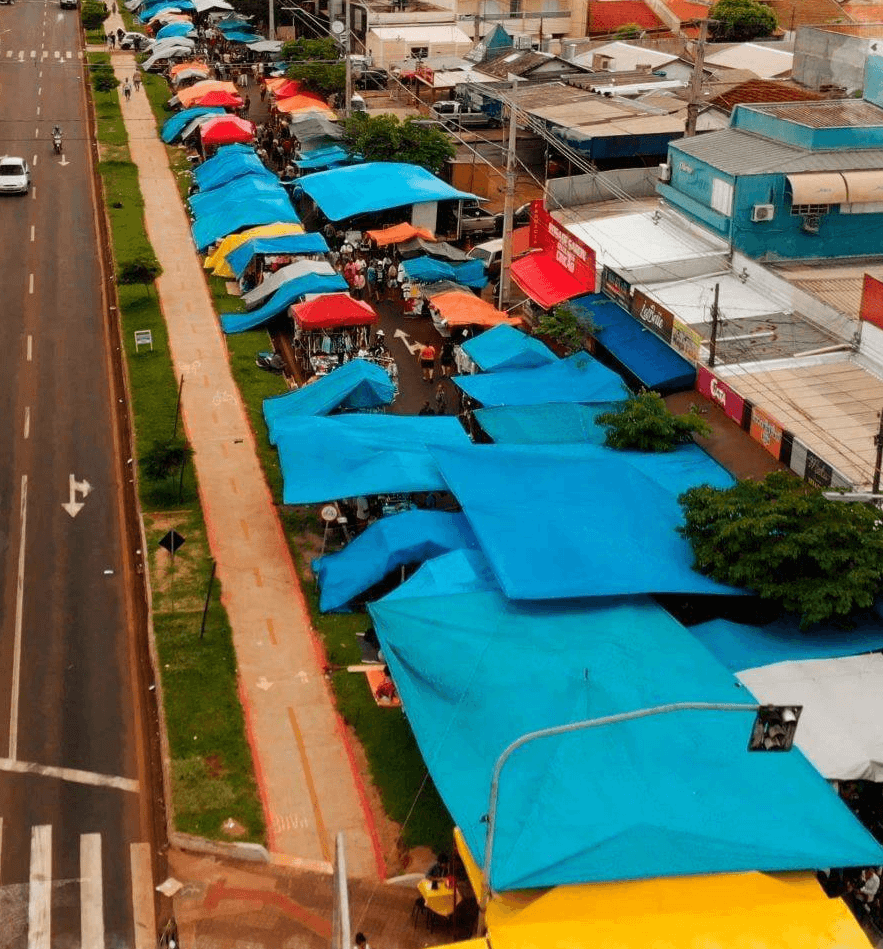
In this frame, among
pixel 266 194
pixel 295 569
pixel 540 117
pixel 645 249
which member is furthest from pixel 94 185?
pixel 295 569

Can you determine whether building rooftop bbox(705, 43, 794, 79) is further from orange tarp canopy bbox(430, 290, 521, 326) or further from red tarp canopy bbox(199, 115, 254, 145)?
orange tarp canopy bbox(430, 290, 521, 326)

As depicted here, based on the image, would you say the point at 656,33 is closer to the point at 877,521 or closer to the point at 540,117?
the point at 540,117

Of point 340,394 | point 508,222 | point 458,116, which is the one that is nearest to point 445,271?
point 508,222

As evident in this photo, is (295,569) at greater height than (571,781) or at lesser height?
lesser

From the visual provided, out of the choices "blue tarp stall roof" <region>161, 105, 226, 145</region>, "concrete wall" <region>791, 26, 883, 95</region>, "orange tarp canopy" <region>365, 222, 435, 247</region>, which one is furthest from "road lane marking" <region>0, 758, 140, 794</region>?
"blue tarp stall roof" <region>161, 105, 226, 145</region>

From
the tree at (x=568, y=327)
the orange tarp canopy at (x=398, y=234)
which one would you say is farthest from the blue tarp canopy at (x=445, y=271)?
the tree at (x=568, y=327)

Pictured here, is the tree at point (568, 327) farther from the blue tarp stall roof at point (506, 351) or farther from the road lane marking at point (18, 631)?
the road lane marking at point (18, 631)
